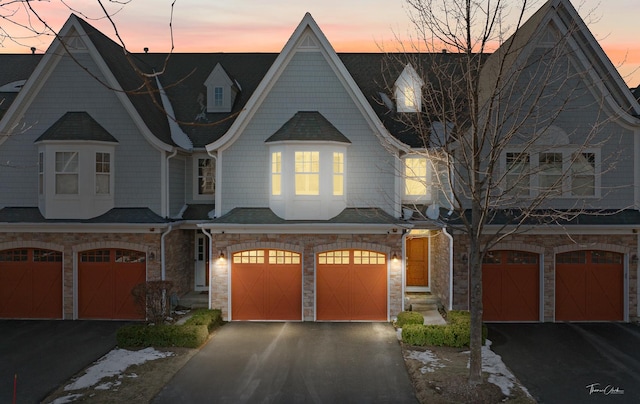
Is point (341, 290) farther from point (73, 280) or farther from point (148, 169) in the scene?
point (73, 280)

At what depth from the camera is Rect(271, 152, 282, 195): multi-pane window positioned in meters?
18.2

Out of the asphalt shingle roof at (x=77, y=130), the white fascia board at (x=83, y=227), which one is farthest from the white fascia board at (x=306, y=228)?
the asphalt shingle roof at (x=77, y=130)

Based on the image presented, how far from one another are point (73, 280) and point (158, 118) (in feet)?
21.7

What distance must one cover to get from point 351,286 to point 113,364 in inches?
307

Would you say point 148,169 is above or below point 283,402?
above

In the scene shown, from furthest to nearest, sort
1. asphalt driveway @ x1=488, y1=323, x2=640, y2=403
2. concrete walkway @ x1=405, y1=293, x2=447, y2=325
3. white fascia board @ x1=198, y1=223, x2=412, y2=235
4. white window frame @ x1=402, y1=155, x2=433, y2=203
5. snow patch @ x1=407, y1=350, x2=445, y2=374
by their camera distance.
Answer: white window frame @ x1=402, y1=155, x2=433, y2=203 → concrete walkway @ x1=405, y1=293, x2=447, y2=325 → white fascia board @ x1=198, y1=223, x2=412, y2=235 → snow patch @ x1=407, y1=350, x2=445, y2=374 → asphalt driveway @ x1=488, y1=323, x2=640, y2=403

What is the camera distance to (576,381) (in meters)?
12.4

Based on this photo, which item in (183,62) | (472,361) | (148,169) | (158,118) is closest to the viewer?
(472,361)

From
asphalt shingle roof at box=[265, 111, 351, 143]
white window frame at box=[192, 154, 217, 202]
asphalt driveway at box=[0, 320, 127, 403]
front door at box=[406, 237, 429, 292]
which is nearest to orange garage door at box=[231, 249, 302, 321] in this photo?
white window frame at box=[192, 154, 217, 202]

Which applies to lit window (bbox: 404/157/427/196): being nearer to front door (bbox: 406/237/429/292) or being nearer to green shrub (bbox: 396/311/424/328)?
front door (bbox: 406/237/429/292)

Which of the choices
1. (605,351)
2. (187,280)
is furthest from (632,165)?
(187,280)

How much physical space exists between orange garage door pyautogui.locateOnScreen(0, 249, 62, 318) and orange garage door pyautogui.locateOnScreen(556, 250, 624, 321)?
1695cm

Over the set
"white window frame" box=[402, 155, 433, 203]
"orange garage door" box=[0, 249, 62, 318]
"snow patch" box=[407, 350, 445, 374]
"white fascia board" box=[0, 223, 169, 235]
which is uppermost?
"white window frame" box=[402, 155, 433, 203]

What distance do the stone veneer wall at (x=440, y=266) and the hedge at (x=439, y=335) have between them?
2716 millimetres
